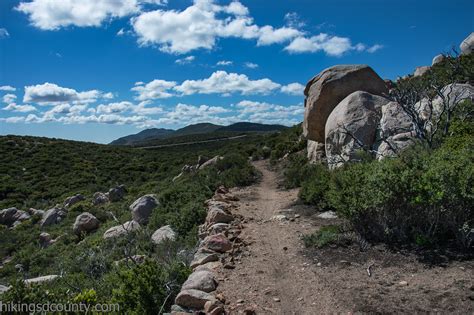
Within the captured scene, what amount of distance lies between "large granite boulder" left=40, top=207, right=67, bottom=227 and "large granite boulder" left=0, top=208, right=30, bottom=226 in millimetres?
2503

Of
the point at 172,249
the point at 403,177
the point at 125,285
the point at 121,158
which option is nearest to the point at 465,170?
the point at 403,177

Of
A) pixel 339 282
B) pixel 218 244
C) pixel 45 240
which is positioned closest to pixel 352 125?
pixel 218 244

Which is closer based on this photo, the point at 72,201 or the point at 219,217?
the point at 219,217

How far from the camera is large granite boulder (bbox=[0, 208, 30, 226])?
2223 centimetres

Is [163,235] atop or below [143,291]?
below

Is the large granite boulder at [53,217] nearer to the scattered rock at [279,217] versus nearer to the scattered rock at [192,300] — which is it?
the scattered rock at [279,217]

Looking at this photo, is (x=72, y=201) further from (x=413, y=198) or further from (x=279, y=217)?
(x=413, y=198)

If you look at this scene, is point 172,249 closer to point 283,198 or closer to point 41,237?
point 283,198

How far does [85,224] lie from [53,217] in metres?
4.82

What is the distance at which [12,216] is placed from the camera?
22938mm

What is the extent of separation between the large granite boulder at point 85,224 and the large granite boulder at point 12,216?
7.40 m

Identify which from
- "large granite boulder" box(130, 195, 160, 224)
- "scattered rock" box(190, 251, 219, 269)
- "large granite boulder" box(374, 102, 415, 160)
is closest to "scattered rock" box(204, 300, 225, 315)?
"scattered rock" box(190, 251, 219, 269)

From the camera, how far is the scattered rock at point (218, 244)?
686 cm

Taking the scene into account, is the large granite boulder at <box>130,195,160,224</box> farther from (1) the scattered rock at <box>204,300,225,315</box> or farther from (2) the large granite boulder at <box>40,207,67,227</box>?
(1) the scattered rock at <box>204,300,225,315</box>
